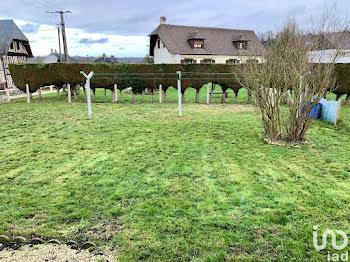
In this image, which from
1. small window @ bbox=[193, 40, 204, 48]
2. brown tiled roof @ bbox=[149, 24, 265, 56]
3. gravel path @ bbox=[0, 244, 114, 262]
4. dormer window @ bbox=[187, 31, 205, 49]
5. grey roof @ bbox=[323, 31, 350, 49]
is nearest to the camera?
gravel path @ bbox=[0, 244, 114, 262]

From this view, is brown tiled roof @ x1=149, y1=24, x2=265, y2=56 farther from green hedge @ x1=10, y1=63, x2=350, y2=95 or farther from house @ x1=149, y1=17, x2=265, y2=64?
green hedge @ x1=10, y1=63, x2=350, y2=95

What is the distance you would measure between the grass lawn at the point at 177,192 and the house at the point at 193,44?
22655mm

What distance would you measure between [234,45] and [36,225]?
32.4m

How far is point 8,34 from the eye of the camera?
25641mm

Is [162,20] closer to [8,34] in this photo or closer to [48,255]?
[8,34]

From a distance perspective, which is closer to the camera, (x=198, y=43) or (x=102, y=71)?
(x=102, y=71)

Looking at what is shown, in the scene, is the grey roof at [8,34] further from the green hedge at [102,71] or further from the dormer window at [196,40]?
the dormer window at [196,40]

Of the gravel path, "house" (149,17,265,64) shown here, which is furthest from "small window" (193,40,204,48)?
the gravel path

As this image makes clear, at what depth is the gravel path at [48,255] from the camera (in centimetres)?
282

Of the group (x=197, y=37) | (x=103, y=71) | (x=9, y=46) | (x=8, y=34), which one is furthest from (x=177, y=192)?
(x=8, y=34)

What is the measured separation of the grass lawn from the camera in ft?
10.2

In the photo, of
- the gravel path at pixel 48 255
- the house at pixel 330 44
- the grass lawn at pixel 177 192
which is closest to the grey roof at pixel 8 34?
the grass lawn at pixel 177 192

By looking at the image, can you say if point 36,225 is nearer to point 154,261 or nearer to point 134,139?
point 154,261

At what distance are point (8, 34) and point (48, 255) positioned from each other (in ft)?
95.2
